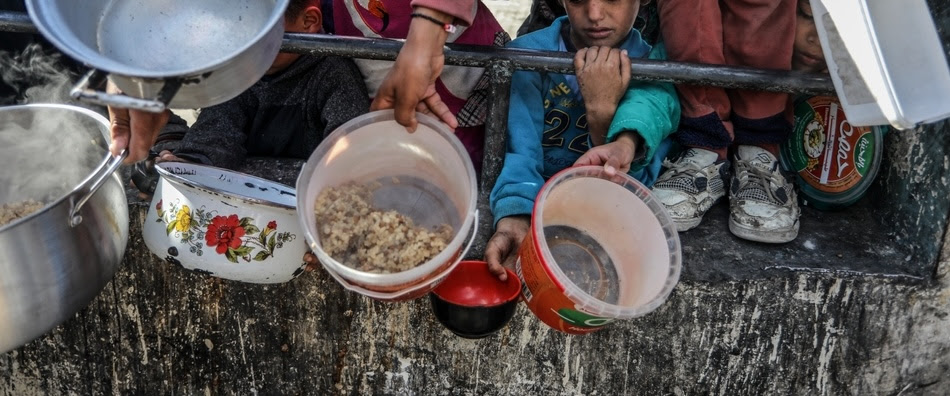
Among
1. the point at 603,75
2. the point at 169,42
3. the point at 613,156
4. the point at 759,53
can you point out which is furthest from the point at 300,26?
the point at 759,53

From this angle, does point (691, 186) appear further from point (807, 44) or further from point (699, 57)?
point (807, 44)

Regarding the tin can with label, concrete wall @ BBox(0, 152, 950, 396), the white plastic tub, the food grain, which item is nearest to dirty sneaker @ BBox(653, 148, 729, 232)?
concrete wall @ BBox(0, 152, 950, 396)

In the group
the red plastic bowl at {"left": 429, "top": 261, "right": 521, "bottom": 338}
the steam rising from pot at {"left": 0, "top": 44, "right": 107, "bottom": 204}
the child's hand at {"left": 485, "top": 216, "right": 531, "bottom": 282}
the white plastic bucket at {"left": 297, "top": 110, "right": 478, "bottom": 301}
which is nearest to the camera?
the white plastic bucket at {"left": 297, "top": 110, "right": 478, "bottom": 301}

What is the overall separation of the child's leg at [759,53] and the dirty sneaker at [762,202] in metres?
0.08

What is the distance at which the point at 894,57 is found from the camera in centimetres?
169

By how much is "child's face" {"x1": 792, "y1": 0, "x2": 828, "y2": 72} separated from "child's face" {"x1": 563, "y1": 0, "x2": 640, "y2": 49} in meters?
0.49

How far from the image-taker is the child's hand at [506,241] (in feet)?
6.33

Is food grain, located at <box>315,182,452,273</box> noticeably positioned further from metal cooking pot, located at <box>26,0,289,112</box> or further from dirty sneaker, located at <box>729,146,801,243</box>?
dirty sneaker, located at <box>729,146,801,243</box>

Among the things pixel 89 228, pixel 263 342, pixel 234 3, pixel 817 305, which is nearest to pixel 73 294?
pixel 89 228

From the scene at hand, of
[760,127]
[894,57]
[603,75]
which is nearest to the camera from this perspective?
[894,57]

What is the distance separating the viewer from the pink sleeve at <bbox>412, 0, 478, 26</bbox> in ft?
5.96

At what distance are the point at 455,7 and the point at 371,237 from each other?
58 centimetres

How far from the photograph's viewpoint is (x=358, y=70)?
259 centimetres

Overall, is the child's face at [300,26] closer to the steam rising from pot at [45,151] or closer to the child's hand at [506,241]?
the steam rising from pot at [45,151]
